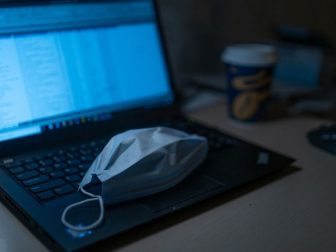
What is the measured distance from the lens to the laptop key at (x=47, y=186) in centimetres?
51

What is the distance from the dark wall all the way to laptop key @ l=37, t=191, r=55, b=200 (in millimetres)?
602

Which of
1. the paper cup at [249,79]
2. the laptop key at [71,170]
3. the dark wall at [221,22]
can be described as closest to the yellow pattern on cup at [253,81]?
the paper cup at [249,79]

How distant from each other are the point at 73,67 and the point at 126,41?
0.12m

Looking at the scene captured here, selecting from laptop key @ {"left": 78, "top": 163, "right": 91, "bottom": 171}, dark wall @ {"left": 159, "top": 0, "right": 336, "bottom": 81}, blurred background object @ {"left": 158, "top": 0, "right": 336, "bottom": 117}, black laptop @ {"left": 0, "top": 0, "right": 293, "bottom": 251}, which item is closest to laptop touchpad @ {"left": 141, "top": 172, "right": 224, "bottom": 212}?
black laptop @ {"left": 0, "top": 0, "right": 293, "bottom": 251}

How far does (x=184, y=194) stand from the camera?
0.52 metres

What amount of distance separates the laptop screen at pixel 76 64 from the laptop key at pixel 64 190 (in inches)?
5.6

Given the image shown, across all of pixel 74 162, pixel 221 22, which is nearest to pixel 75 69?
pixel 74 162

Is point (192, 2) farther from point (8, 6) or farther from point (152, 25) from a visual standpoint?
point (8, 6)

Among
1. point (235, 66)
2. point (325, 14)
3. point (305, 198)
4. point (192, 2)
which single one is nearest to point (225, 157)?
point (305, 198)

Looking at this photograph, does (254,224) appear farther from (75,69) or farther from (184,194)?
(75,69)

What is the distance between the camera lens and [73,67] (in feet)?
2.22

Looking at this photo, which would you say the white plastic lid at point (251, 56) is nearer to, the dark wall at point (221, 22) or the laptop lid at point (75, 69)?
the laptop lid at point (75, 69)

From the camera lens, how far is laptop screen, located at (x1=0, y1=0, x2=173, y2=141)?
613 millimetres

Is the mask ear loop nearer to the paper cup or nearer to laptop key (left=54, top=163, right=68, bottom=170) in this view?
laptop key (left=54, top=163, right=68, bottom=170)
